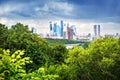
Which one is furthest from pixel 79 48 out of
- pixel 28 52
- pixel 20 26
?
pixel 20 26

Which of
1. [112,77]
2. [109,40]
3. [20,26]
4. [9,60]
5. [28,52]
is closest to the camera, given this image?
[9,60]

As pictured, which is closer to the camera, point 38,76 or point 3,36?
point 38,76

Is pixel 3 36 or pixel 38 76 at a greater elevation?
pixel 38 76

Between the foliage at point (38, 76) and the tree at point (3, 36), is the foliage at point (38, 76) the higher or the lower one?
the higher one

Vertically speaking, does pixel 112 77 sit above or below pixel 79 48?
below

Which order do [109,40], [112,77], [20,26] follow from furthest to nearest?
[20,26], [109,40], [112,77]

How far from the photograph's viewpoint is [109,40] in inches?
1372

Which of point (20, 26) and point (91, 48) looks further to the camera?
point (20, 26)

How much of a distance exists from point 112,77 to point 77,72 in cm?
308

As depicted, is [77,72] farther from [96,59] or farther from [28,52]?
[28,52]

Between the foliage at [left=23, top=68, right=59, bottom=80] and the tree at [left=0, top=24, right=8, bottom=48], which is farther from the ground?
the foliage at [left=23, top=68, right=59, bottom=80]

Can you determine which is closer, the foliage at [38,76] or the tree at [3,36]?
the foliage at [38,76]

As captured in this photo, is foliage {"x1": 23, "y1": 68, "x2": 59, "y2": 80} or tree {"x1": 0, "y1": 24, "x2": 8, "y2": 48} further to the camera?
tree {"x1": 0, "y1": 24, "x2": 8, "y2": 48}

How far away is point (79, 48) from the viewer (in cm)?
3506
